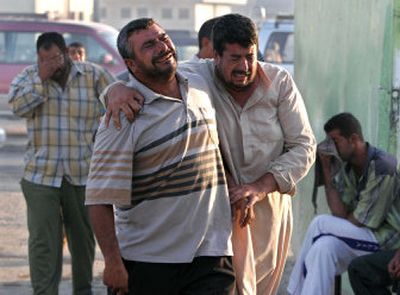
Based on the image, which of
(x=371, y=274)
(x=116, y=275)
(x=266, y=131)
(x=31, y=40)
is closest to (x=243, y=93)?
(x=266, y=131)

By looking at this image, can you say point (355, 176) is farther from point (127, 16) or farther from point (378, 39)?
point (127, 16)

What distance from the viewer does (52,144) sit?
6961 mm

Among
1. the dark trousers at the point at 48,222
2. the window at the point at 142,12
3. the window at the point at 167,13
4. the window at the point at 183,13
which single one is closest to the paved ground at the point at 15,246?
the dark trousers at the point at 48,222

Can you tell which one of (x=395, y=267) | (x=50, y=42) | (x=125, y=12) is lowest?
(x=125, y=12)

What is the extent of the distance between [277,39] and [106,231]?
1706 centimetres

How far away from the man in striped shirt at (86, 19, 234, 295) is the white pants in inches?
85.2

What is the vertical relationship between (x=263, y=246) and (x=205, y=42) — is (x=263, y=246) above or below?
below

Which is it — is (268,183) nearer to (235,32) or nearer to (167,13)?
(235,32)

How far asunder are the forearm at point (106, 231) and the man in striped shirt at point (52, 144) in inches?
111

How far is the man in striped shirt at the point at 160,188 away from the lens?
4105 millimetres

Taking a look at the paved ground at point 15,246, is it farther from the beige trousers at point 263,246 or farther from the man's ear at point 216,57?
the man's ear at point 216,57

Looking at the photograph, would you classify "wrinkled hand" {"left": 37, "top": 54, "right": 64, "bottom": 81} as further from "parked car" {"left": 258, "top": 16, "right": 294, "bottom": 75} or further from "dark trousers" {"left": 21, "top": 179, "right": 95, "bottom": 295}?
"parked car" {"left": 258, "top": 16, "right": 294, "bottom": 75}

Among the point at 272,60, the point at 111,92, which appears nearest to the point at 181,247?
the point at 111,92

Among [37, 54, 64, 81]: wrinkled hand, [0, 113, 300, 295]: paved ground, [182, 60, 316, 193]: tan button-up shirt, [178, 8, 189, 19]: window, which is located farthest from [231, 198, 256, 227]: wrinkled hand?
[178, 8, 189, 19]: window
